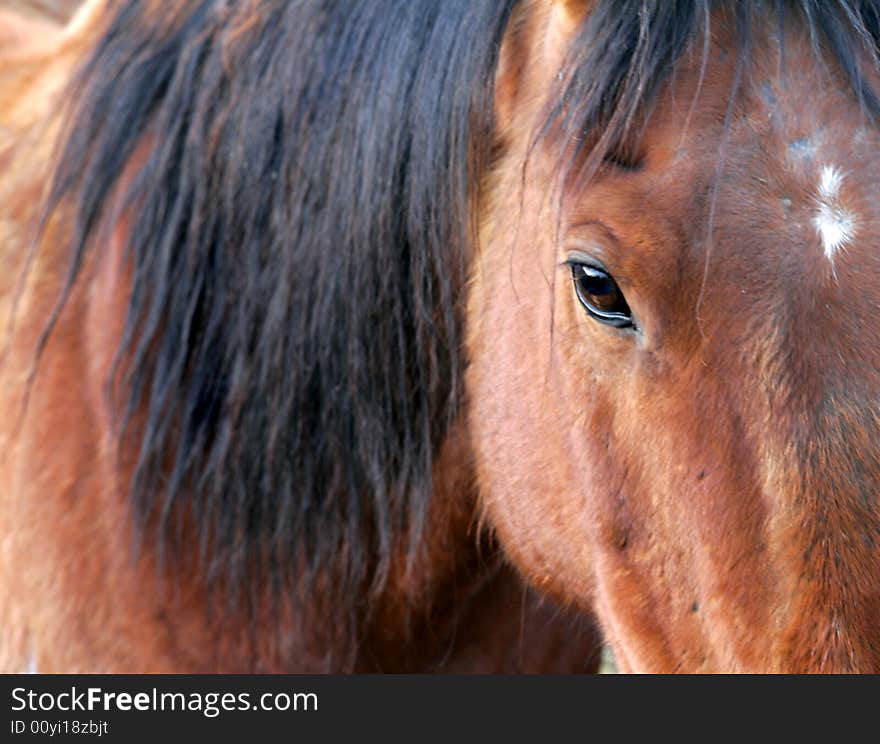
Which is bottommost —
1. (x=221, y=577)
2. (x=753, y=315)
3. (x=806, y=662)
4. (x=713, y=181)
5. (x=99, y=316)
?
(x=806, y=662)

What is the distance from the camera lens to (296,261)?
1883 millimetres

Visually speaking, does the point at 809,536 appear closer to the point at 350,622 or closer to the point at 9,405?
the point at 350,622

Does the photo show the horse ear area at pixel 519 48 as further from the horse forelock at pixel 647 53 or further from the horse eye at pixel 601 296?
the horse eye at pixel 601 296

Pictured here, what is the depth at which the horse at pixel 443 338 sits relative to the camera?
1315 mm

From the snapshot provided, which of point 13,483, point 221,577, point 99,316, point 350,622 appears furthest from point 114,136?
point 350,622

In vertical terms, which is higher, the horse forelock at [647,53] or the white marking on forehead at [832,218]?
the horse forelock at [647,53]

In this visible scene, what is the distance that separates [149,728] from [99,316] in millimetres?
773

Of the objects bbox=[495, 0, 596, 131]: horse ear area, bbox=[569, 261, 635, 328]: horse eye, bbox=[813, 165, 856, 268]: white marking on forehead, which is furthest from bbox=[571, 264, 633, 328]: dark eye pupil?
bbox=[495, 0, 596, 131]: horse ear area

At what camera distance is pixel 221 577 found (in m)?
1.98

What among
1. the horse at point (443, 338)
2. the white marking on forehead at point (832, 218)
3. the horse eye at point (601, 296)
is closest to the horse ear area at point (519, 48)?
the horse at point (443, 338)

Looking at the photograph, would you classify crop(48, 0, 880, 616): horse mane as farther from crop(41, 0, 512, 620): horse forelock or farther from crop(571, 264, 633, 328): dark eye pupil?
crop(571, 264, 633, 328): dark eye pupil

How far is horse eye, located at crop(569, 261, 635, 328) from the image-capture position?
143cm

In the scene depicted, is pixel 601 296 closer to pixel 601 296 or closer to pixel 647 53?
pixel 601 296

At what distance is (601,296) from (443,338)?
1.49ft
